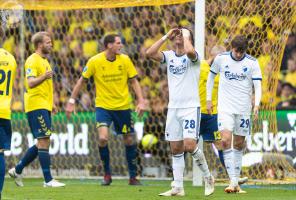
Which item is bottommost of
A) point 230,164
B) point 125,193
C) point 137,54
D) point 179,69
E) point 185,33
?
point 125,193

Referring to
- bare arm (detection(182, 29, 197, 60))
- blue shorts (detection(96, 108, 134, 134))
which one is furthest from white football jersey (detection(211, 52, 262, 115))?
blue shorts (detection(96, 108, 134, 134))

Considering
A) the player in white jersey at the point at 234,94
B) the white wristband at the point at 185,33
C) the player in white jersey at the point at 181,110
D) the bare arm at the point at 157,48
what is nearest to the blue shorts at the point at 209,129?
the player in white jersey at the point at 234,94

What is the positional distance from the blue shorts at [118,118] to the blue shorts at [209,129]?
3.55 feet

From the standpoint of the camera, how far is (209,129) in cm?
1315

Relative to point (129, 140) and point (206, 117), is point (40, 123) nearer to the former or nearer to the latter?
point (129, 140)

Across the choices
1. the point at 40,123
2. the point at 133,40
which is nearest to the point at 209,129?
the point at 40,123

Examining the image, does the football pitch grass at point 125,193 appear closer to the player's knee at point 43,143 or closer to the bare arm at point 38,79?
the player's knee at point 43,143

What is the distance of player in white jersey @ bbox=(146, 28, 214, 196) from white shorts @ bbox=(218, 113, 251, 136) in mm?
869

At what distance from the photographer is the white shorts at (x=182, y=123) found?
34.1ft

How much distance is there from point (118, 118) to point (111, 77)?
2.02 feet

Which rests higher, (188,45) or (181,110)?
(188,45)

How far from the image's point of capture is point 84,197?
10258 millimetres

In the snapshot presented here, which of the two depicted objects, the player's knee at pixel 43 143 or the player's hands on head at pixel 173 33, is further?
the player's knee at pixel 43 143

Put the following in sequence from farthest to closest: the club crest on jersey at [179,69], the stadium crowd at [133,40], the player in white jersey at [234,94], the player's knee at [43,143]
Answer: the stadium crowd at [133,40]
the player's knee at [43,143]
the player in white jersey at [234,94]
the club crest on jersey at [179,69]
